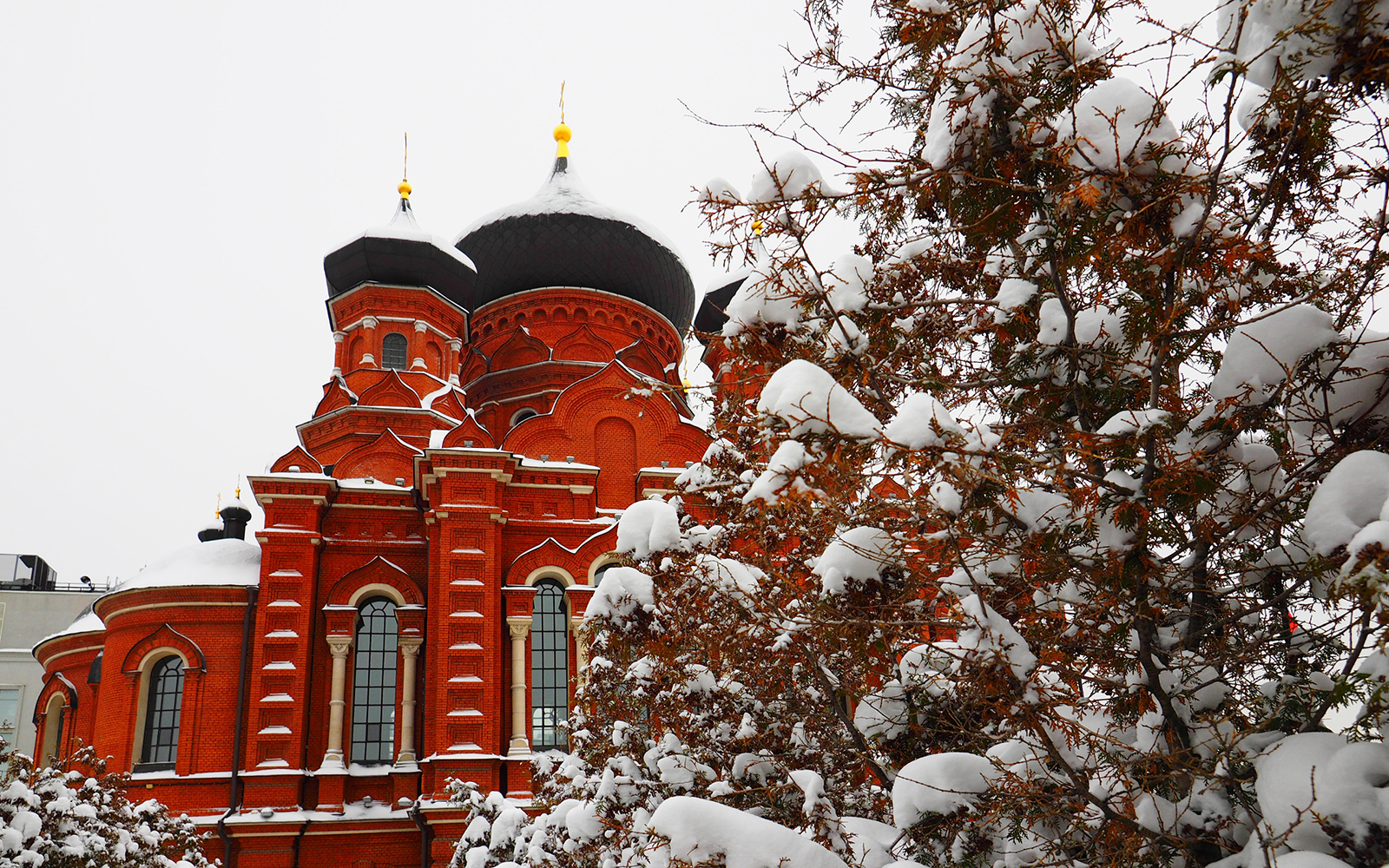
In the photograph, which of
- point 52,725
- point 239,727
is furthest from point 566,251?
point 52,725

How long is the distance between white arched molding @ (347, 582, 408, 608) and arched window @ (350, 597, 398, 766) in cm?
16

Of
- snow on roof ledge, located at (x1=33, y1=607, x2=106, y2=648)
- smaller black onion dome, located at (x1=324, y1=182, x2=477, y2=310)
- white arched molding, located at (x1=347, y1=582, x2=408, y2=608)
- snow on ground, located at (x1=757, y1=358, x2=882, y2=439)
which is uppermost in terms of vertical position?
smaller black onion dome, located at (x1=324, y1=182, x2=477, y2=310)

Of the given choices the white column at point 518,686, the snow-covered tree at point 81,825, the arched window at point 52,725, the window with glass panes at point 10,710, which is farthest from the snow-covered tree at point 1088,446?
the window with glass panes at point 10,710

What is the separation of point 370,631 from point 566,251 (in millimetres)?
10207

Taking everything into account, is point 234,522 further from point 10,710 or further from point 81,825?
point 10,710

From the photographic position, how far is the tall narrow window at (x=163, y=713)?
15.4 meters

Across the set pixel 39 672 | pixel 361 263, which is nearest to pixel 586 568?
pixel 361 263

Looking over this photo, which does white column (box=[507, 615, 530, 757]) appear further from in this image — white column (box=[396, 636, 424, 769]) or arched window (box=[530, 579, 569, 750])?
white column (box=[396, 636, 424, 769])

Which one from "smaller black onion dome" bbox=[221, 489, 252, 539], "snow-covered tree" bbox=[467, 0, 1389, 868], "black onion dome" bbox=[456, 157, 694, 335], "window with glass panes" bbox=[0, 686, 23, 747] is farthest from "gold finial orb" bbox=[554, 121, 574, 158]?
Result: "window with glass panes" bbox=[0, 686, 23, 747]

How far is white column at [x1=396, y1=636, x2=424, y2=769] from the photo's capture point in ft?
49.7

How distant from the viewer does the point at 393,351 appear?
20.5 meters

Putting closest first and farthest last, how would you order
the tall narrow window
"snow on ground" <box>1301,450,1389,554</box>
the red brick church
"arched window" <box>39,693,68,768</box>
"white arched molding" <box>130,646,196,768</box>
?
1. "snow on ground" <box>1301,450,1389,554</box>
2. the red brick church
3. "white arched molding" <box>130,646,196,768</box>
4. the tall narrow window
5. "arched window" <box>39,693,68,768</box>

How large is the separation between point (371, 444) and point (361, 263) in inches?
178

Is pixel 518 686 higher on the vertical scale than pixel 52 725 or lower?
lower
